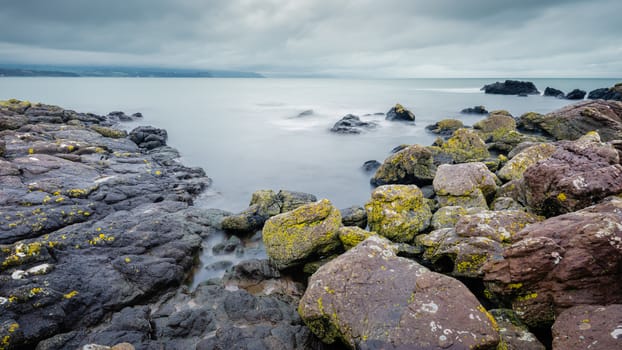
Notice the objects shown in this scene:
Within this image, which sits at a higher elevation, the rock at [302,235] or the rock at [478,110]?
the rock at [478,110]

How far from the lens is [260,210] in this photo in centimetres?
1209

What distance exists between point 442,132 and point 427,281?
93.2 ft

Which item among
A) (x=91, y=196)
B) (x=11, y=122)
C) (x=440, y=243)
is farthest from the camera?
(x=11, y=122)

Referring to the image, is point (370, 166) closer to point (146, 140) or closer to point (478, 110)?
point (146, 140)

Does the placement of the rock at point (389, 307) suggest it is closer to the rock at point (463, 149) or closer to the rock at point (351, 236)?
the rock at point (351, 236)

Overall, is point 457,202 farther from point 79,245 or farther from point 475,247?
point 79,245

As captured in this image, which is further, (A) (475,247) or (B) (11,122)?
(B) (11,122)

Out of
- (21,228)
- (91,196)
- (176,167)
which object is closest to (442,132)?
(176,167)

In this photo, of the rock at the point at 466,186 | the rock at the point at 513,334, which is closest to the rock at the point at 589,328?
the rock at the point at 513,334

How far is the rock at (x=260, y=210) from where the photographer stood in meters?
11.6

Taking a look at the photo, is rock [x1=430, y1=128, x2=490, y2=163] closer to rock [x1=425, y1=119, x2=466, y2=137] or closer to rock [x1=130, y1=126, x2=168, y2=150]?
rock [x1=425, y1=119, x2=466, y2=137]

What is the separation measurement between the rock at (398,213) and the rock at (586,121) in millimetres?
17808

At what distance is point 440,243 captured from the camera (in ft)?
25.4

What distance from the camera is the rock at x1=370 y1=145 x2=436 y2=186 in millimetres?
15188
